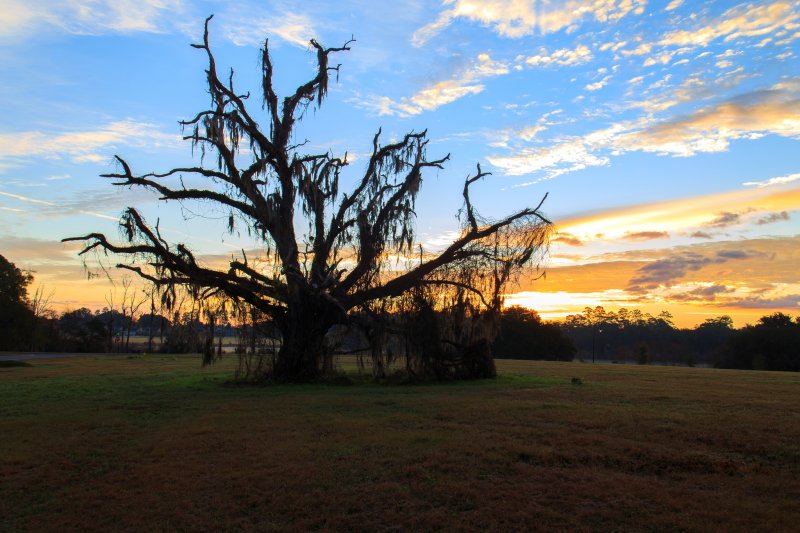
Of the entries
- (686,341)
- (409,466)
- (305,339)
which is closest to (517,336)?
(686,341)

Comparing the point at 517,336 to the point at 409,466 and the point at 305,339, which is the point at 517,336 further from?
the point at 409,466

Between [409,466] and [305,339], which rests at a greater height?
[305,339]

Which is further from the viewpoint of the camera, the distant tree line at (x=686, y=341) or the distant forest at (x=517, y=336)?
the distant tree line at (x=686, y=341)

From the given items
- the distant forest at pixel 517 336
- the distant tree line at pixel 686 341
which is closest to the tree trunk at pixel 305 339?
the distant forest at pixel 517 336

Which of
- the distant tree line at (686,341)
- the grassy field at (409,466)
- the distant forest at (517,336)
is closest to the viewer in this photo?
the grassy field at (409,466)

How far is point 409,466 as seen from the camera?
23.9ft

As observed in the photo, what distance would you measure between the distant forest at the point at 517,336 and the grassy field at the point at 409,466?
6.33 meters

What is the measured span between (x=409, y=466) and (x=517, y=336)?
64.2 meters

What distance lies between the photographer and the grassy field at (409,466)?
5.71 m

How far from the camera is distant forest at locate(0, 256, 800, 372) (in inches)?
770

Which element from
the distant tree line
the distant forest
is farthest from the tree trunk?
the distant tree line

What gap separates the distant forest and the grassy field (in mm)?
6331

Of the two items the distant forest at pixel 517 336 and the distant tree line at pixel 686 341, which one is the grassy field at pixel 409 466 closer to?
the distant forest at pixel 517 336

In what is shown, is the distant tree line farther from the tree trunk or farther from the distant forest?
the tree trunk
